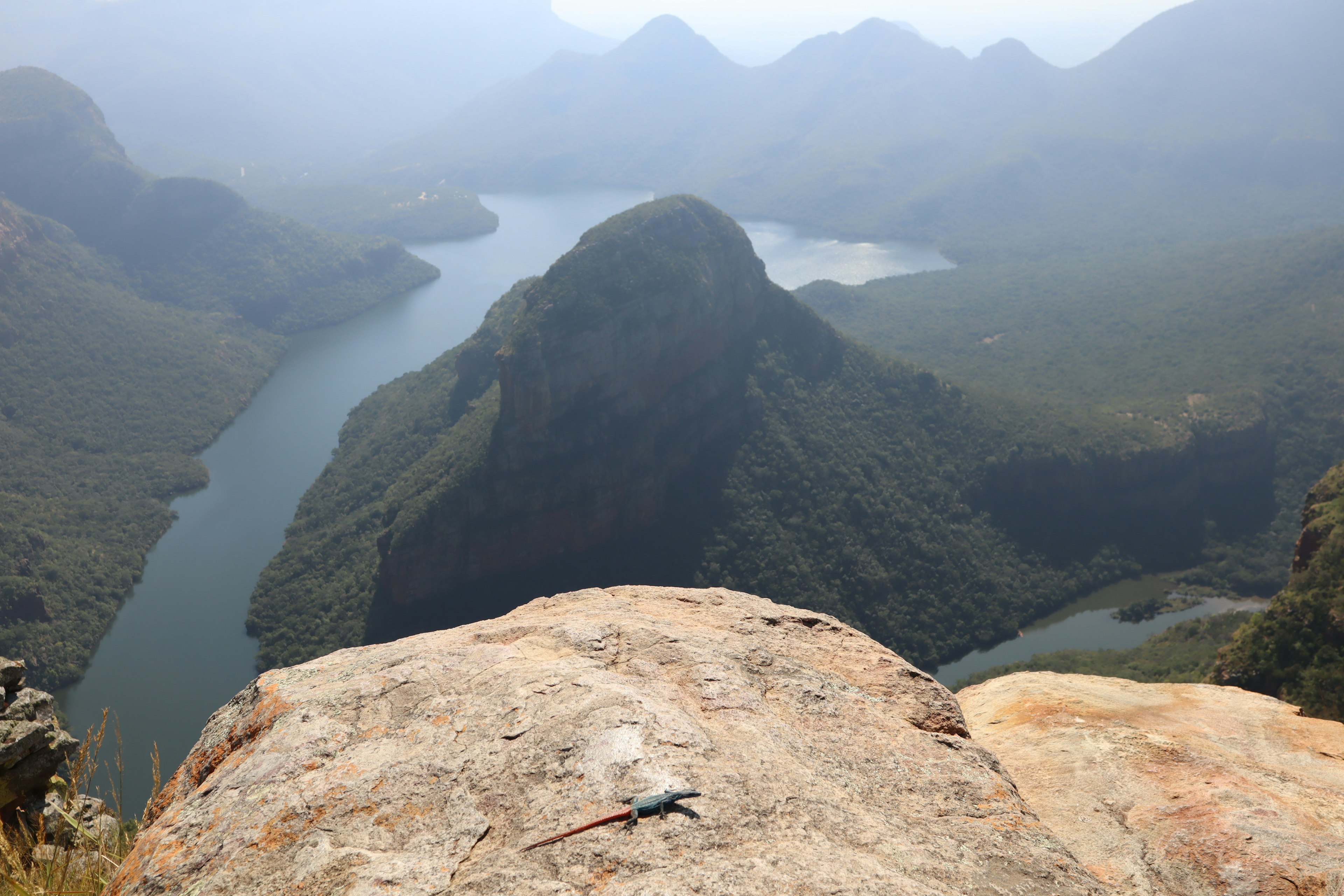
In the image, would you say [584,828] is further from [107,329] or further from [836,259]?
[836,259]

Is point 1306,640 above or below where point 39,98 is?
below

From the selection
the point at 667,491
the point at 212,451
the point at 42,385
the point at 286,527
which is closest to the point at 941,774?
the point at 667,491

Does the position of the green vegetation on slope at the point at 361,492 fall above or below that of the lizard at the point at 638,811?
below

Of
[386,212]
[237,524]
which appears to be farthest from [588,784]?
[386,212]

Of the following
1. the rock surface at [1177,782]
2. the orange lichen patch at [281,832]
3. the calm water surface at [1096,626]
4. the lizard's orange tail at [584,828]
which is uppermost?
the lizard's orange tail at [584,828]

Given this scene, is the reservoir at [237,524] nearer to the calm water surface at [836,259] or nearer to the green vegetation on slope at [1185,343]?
the calm water surface at [836,259]

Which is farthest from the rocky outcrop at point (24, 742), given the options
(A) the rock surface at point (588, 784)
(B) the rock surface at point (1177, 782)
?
(B) the rock surface at point (1177, 782)
